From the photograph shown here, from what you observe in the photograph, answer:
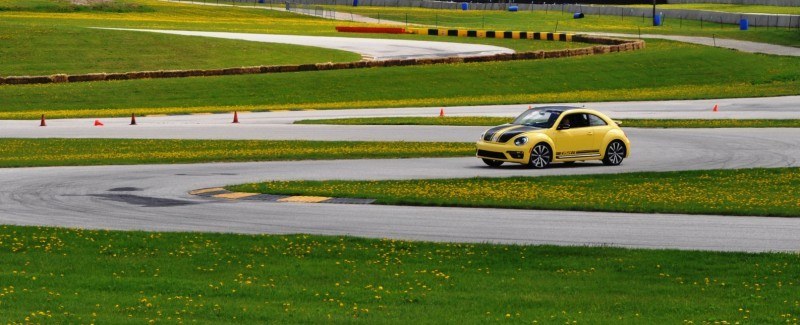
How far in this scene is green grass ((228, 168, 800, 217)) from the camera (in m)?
22.2

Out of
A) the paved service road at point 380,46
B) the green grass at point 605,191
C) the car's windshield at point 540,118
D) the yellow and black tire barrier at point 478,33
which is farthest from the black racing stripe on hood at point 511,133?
the yellow and black tire barrier at point 478,33

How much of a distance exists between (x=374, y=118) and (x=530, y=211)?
2295cm

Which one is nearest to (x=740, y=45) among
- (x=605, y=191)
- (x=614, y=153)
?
(x=614, y=153)

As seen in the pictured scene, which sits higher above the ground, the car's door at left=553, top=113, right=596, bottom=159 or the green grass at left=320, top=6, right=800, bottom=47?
the green grass at left=320, top=6, right=800, bottom=47

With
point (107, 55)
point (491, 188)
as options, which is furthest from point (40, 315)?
point (107, 55)

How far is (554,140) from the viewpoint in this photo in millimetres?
29734

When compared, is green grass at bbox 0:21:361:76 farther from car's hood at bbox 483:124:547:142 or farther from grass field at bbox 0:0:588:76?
car's hood at bbox 483:124:547:142

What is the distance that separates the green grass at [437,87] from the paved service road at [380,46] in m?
7.05

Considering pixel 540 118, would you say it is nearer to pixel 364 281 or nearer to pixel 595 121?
pixel 595 121

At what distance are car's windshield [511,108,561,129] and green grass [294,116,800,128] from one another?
1152 centimetres

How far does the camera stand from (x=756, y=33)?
287 ft

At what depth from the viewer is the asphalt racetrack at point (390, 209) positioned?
19.0 meters

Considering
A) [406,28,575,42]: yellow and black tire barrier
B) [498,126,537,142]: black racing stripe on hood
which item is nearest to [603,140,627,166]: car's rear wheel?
[498,126,537,142]: black racing stripe on hood

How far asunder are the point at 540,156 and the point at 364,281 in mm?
15122
